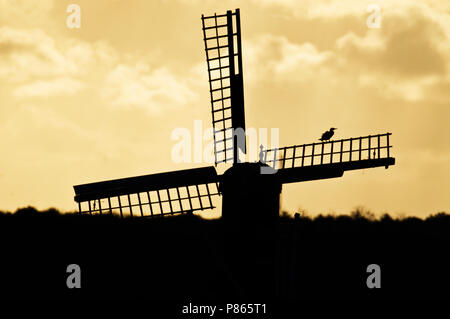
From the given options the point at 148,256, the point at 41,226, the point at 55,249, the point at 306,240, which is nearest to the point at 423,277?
the point at 306,240

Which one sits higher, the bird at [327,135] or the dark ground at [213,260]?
the bird at [327,135]

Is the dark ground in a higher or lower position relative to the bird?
lower

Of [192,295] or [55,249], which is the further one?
[55,249]

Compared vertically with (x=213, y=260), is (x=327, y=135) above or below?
above

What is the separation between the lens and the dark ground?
19500 mm

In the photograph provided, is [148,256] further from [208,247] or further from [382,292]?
[382,292]

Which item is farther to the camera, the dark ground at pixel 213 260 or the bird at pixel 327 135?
the bird at pixel 327 135

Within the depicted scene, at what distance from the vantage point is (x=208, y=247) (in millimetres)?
A: 19609

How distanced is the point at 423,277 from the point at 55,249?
18673 millimetres

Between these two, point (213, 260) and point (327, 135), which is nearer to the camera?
point (213, 260)

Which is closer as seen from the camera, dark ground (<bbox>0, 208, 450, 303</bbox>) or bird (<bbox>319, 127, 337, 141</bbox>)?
dark ground (<bbox>0, 208, 450, 303</bbox>)

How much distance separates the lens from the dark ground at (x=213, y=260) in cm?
1950

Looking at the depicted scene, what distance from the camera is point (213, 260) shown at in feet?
64.3
